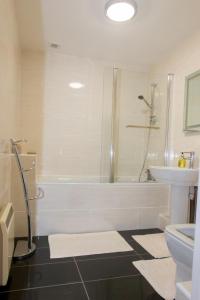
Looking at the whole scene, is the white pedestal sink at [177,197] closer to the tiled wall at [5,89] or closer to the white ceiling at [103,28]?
the tiled wall at [5,89]

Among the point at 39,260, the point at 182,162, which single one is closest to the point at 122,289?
the point at 39,260

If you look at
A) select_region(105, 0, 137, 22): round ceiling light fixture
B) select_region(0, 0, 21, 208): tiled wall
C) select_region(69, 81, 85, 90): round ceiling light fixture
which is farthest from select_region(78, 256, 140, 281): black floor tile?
select_region(69, 81, 85, 90): round ceiling light fixture

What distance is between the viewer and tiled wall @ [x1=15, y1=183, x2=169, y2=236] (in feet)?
8.51

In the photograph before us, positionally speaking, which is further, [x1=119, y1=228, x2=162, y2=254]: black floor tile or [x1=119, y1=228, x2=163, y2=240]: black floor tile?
[x1=119, y1=228, x2=163, y2=240]: black floor tile

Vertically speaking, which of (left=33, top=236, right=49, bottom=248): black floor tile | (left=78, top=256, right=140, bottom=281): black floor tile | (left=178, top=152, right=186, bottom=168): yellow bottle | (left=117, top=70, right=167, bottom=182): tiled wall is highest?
(left=117, top=70, right=167, bottom=182): tiled wall

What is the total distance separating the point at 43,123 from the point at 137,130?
4.55 ft

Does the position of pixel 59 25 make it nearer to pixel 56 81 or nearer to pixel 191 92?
pixel 56 81

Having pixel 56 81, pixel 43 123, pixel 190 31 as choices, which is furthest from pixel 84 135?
pixel 190 31

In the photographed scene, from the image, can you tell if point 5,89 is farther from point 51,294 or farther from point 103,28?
point 51,294

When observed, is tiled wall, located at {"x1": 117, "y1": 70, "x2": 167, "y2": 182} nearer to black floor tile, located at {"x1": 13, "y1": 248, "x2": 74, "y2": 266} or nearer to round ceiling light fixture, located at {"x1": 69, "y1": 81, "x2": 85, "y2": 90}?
round ceiling light fixture, located at {"x1": 69, "y1": 81, "x2": 85, "y2": 90}

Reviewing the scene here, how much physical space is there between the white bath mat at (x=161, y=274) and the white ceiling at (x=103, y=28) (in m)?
2.34

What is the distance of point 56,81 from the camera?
3.44 metres

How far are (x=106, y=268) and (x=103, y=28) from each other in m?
2.46

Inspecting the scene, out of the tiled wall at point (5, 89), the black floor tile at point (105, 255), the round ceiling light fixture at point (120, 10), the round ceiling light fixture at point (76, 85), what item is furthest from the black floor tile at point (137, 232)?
the round ceiling light fixture at point (120, 10)
